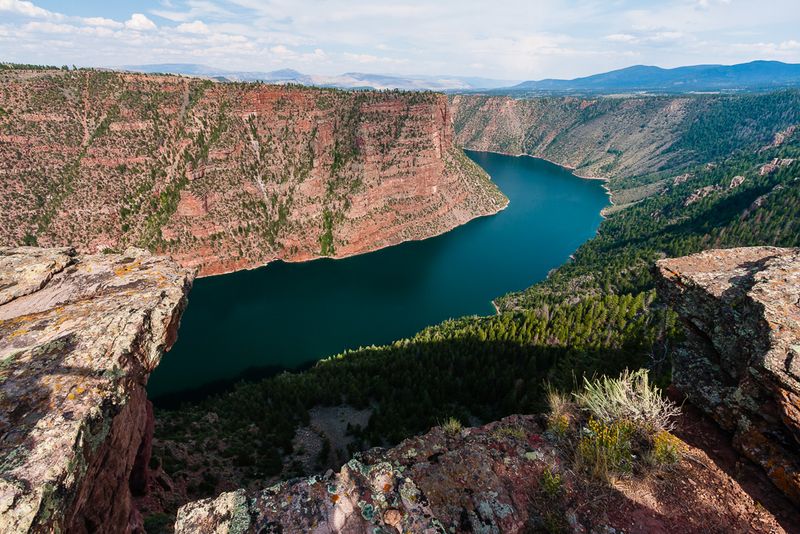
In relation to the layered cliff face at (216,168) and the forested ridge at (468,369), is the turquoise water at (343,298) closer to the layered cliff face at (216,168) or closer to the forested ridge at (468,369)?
the forested ridge at (468,369)

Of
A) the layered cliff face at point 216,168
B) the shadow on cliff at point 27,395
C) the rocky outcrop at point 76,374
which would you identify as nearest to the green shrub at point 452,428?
the rocky outcrop at point 76,374

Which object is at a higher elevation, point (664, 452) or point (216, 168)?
point (664, 452)

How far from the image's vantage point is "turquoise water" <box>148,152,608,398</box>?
6438 centimetres

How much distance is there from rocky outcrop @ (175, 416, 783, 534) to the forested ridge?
308cm

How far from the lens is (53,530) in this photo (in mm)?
6938

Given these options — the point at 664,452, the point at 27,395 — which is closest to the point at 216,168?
the point at 27,395

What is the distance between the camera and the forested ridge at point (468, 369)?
2883 cm

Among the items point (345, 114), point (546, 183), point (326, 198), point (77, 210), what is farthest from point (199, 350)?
point (546, 183)

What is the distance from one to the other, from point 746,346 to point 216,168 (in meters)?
110

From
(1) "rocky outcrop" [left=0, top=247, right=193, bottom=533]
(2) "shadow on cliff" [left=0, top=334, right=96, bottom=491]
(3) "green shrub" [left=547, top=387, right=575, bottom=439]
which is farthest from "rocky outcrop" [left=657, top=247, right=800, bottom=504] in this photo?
(2) "shadow on cliff" [left=0, top=334, right=96, bottom=491]

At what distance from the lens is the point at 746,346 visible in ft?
26.3

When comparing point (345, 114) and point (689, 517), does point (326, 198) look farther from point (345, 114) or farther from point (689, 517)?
point (689, 517)

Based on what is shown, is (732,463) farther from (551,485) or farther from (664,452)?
(551,485)

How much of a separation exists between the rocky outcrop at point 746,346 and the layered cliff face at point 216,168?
3848 inches
